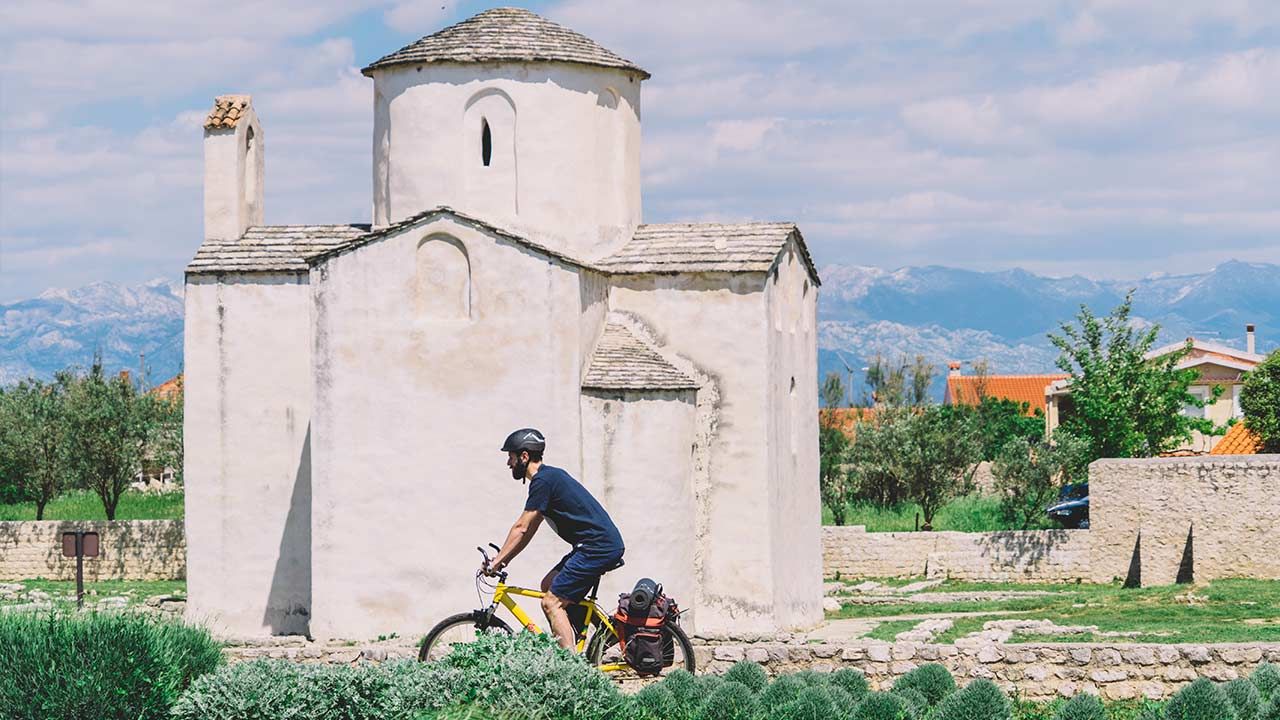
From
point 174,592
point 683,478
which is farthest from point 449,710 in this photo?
point 174,592

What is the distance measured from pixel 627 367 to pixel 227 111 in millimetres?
7414

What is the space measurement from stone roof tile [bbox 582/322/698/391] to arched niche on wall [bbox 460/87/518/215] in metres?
2.29

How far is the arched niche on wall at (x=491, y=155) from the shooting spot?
23328mm

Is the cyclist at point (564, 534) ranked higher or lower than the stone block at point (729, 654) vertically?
higher

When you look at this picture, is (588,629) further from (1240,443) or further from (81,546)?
(1240,443)

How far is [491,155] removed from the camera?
23.4 m

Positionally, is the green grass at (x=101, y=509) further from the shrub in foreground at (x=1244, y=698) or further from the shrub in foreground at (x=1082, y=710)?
the shrub in foreground at (x=1244, y=698)

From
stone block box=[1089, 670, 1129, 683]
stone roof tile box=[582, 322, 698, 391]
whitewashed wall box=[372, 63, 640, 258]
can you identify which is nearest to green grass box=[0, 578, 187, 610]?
whitewashed wall box=[372, 63, 640, 258]

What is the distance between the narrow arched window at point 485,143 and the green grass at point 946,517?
661 inches

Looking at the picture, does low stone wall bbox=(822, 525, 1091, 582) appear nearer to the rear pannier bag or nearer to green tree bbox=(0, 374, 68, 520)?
green tree bbox=(0, 374, 68, 520)

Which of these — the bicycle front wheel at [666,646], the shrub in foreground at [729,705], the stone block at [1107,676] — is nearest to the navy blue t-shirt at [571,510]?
the bicycle front wheel at [666,646]

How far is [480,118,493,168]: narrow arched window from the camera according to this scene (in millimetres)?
23375

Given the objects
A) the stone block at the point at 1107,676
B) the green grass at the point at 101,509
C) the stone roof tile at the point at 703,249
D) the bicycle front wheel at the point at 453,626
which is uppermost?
the stone roof tile at the point at 703,249

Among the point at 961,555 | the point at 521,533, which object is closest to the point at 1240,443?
the point at 961,555
